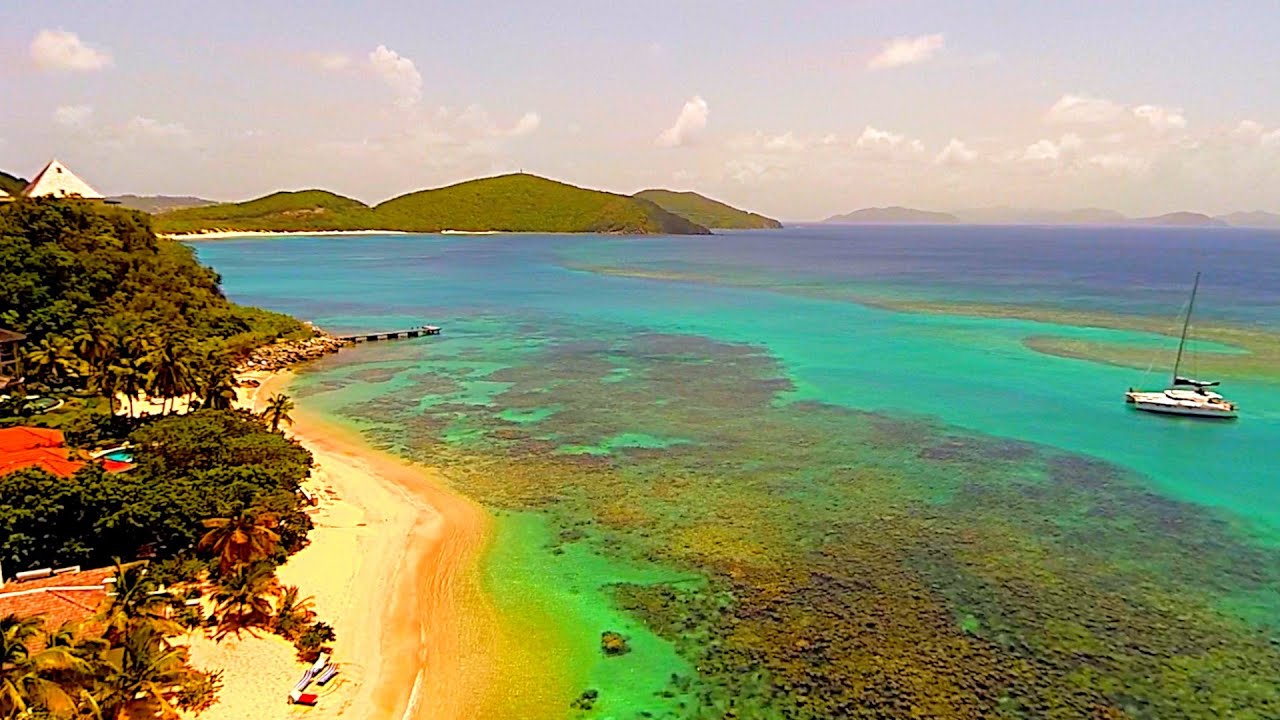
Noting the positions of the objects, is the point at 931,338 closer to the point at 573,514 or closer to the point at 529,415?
the point at 529,415

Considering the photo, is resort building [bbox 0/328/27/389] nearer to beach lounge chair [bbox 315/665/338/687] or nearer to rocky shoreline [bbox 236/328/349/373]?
rocky shoreline [bbox 236/328/349/373]

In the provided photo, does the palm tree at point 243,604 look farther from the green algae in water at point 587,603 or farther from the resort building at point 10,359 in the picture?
the resort building at point 10,359

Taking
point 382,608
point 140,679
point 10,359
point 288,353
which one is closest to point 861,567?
point 382,608

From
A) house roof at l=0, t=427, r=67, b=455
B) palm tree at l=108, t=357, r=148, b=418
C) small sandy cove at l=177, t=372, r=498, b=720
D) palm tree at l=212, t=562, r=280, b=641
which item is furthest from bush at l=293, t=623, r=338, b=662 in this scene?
palm tree at l=108, t=357, r=148, b=418

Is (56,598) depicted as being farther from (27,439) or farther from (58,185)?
(58,185)

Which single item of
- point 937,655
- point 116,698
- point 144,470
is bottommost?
Result: point 937,655

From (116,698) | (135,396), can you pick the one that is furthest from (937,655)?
(135,396)
